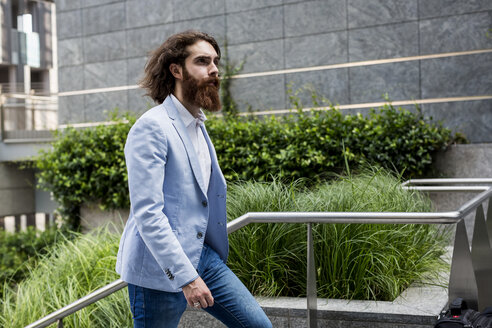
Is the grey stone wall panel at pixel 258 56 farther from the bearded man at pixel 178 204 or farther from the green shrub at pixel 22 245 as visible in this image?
the bearded man at pixel 178 204

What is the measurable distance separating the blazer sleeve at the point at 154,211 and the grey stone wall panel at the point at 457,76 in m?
7.38

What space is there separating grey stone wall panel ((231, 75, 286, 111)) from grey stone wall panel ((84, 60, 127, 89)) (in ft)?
8.28

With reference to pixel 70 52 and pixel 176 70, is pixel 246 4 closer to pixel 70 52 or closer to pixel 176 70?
pixel 70 52

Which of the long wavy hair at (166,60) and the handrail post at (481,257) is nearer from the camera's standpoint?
the long wavy hair at (166,60)

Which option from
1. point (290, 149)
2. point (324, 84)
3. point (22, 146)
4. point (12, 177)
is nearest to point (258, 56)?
point (324, 84)

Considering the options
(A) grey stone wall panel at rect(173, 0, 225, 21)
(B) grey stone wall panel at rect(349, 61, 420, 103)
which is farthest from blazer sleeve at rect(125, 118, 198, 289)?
(A) grey stone wall panel at rect(173, 0, 225, 21)

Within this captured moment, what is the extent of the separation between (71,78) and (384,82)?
650 cm

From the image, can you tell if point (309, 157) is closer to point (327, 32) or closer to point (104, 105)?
point (327, 32)

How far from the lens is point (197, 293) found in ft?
8.07

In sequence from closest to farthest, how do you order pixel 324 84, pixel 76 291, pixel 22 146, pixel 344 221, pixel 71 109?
pixel 344 221 < pixel 76 291 < pixel 324 84 < pixel 71 109 < pixel 22 146

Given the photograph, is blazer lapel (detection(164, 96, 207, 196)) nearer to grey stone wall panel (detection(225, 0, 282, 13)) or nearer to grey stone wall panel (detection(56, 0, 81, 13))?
grey stone wall panel (detection(225, 0, 282, 13))

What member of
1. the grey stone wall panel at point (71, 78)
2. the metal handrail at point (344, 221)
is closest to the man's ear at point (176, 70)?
the metal handrail at point (344, 221)

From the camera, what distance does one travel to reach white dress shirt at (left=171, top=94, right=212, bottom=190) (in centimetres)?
284

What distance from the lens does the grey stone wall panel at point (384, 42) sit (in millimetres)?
9469
